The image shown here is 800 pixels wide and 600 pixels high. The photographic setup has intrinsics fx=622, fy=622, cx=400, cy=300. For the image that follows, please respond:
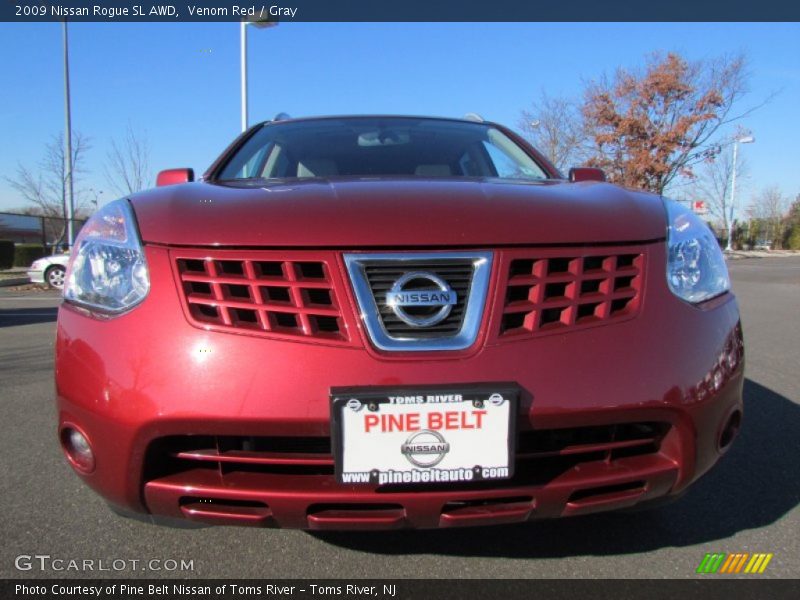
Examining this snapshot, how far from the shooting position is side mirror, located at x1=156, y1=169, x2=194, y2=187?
252 centimetres

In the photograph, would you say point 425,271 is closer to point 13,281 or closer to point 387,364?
point 387,364

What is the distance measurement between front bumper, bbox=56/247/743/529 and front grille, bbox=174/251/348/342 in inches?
1.5

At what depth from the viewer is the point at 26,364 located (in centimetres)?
493

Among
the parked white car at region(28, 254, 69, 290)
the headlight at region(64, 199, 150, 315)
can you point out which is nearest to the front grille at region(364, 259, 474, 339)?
the headlight at region(64, 199, 150, 315)

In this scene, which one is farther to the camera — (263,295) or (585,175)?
(585,175)

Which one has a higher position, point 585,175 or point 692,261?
point 585,175

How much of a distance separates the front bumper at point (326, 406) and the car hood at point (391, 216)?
17 cm

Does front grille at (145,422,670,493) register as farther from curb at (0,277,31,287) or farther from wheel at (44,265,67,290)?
curb at (0,277,31,287)

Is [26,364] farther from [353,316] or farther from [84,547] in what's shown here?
[353,316]

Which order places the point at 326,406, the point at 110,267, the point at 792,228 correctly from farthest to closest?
the point at 792,228, the point at 110,267, the point at 326,406

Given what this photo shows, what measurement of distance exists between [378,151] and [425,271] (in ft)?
4.96

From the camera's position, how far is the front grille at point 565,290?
1563 millimetres

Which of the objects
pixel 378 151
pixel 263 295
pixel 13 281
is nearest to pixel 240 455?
pixel 263 295

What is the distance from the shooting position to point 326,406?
1.43 metres
